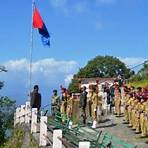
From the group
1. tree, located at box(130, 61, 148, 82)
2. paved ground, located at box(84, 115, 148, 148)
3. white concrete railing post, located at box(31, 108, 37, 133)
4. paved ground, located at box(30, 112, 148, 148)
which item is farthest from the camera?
tree, located at box(130, 61, 148, 82)

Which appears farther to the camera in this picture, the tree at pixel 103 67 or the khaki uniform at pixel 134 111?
the tree at pixel 103 67

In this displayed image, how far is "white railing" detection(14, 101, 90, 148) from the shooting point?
13.1 meters

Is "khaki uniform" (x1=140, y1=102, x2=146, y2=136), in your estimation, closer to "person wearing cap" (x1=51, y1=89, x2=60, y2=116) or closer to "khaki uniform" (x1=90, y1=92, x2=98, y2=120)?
"khaki uniform" (x1=90, y1=92, x2=98, y2=120)

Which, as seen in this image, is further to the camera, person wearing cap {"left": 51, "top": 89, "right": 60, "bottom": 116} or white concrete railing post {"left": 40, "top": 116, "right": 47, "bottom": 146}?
person wearing cap {"left": 51, "top": 89, "right": 60, "bottom": 116}

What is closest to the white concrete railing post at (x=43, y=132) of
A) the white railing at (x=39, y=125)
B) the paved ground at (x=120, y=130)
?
the white railing at (x=39, y=125)

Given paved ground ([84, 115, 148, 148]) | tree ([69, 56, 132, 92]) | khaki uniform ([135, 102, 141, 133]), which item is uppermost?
tree ([69, 56, 132, 92])

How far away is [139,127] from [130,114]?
57.2 inches

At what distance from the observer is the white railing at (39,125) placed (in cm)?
1312

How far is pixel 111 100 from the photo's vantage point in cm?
2864

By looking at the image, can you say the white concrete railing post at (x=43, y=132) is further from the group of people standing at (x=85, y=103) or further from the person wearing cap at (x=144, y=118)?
the group of people standing at (x=85, y=103)

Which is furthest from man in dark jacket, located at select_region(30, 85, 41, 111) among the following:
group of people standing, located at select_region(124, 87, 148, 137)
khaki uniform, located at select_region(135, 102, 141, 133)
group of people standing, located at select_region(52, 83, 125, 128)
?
khaki uniform, located at select_region(135, 102, 141, 133)

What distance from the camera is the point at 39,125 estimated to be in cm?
1975

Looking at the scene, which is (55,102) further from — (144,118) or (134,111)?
(144,118)

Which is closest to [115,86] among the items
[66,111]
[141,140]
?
[66,111]
